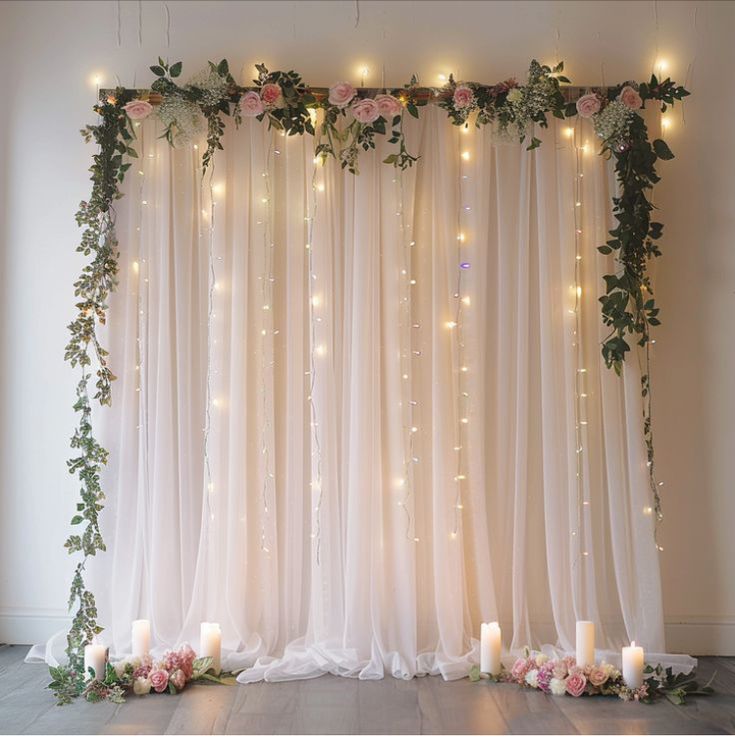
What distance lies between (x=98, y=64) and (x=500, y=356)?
2247 mm

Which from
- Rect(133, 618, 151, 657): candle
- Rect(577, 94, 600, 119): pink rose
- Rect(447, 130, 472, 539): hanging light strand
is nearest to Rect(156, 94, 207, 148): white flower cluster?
Rect(447, 130, 472, 539): hanging light strand

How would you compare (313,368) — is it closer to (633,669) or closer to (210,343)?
(210,343)

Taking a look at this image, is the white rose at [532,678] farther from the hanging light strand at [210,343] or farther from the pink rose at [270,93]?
the pink rose at [270,93]

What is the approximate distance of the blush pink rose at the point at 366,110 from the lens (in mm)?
3504

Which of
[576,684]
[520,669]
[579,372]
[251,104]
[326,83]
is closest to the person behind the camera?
[576,684]

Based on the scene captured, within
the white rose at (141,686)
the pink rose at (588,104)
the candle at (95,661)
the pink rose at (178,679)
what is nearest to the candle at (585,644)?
the pink rose at (178,679)

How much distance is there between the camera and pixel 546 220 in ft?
11.9

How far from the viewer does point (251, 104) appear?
350 cm

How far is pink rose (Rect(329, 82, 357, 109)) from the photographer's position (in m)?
3.51

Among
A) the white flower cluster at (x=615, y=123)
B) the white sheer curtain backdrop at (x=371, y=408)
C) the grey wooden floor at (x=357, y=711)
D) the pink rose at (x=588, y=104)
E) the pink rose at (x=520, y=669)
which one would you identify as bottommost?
the grey wooden floor at (x=357, y=711)

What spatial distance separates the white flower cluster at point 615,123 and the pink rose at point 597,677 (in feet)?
7.02

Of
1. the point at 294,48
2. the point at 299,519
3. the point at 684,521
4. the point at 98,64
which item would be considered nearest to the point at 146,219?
the point at 98,64

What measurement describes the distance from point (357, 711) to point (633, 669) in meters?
1.03

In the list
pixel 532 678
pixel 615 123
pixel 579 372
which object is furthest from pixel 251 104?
pixel 532 678
